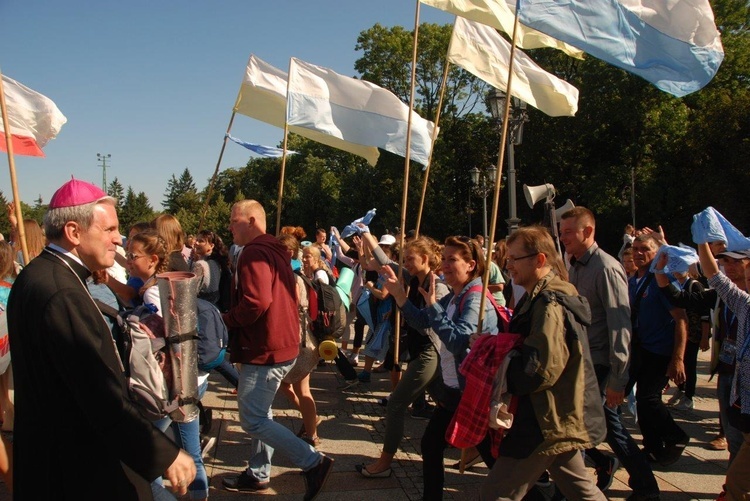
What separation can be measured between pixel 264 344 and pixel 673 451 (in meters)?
3.33

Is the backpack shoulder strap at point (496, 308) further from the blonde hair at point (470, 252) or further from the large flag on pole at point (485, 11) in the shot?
the large flag on pole at point (485, 11)

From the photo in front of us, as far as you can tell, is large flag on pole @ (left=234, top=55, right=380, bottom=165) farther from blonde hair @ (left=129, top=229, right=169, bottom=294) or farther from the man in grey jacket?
the man in grey jacket

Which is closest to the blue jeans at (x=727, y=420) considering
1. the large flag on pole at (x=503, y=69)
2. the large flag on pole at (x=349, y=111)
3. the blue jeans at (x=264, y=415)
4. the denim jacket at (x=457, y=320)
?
the denim jacket at (x=457, y=320)

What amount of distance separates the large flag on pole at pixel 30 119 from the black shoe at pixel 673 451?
21.8ft

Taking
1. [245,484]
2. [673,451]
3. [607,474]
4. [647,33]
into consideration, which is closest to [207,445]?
[245,484]

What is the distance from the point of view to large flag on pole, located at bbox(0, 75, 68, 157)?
241 inches

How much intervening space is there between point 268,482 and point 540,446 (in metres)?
2.30

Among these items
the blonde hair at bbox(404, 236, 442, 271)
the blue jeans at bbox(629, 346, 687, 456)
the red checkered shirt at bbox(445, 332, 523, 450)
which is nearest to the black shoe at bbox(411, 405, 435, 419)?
the blonde hair at bbox(404, 236, 442, 271)

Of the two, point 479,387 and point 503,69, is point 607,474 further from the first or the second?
point 503,69

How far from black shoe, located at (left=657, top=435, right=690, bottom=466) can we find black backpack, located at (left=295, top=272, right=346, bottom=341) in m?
2.82

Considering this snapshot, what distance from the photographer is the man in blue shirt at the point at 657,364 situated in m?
4.69

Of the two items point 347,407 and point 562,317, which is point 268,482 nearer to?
point 347,407

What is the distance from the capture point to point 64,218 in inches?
84.4

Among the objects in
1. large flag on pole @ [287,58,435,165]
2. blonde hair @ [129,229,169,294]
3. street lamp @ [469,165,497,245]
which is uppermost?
street lamp @ [469,165,497,245]
